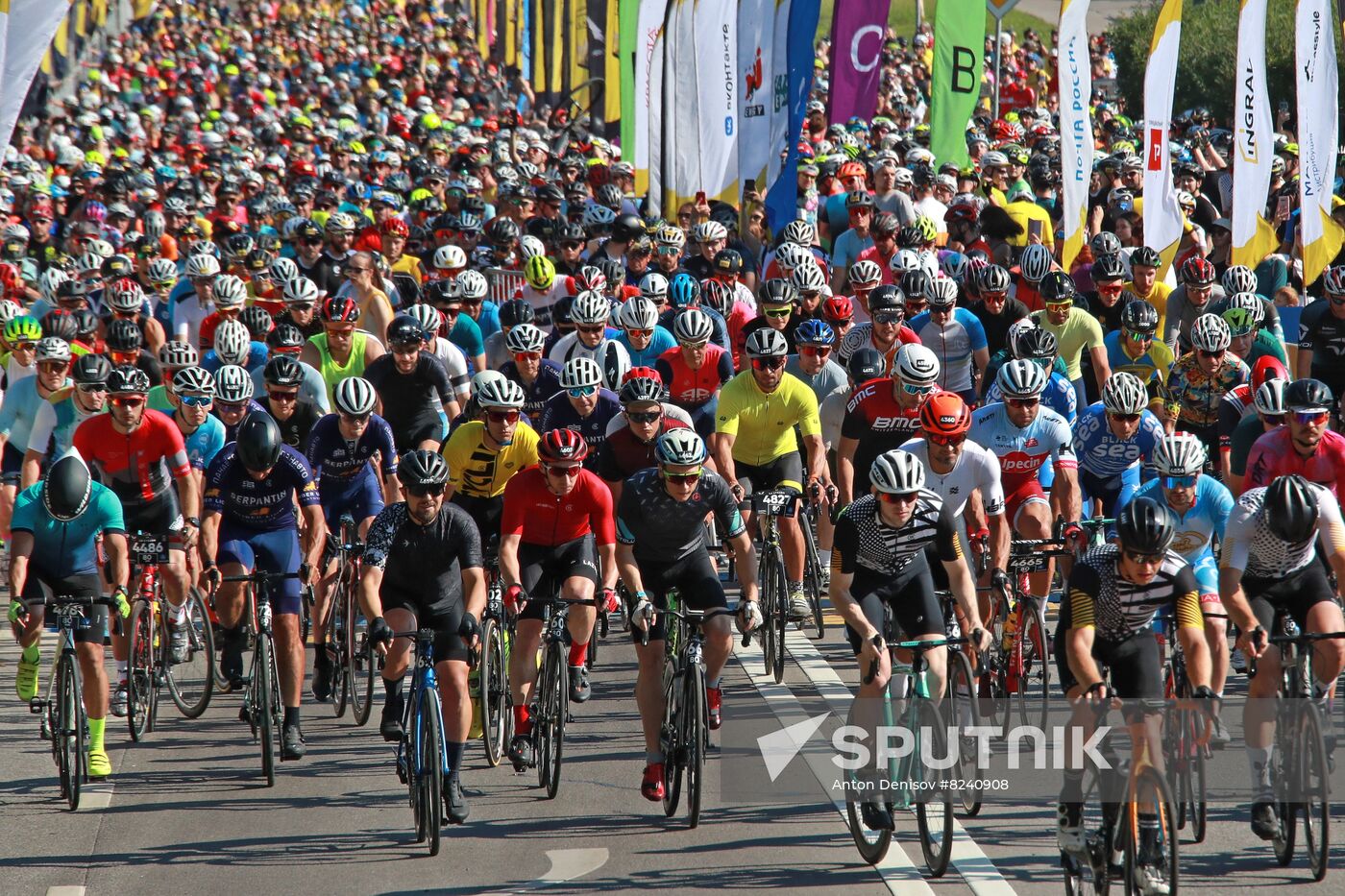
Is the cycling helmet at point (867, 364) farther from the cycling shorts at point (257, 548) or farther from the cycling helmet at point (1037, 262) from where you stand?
the cycling shorts at point (257, 548)

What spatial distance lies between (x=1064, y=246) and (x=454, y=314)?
6026 millimetres

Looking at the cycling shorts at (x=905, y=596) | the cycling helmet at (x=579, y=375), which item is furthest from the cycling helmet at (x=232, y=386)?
the cycling shorts at (x=905, y=596)

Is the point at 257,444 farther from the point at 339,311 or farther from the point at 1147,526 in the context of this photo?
the point at 1147,526

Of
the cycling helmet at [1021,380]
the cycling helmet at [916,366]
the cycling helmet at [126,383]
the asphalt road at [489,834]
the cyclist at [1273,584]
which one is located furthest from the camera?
the cycling helmet at [916,366]

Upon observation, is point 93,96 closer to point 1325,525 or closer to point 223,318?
point 223,318

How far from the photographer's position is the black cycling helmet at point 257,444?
11.1 metres

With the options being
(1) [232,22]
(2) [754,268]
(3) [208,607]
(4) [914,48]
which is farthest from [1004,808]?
(1) [232,22]

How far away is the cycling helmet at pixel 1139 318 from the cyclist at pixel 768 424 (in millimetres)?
2490

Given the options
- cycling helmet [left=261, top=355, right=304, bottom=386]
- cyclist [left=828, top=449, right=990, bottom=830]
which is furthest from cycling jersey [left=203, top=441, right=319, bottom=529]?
cyclist [left=828, top=449, right=990, bottom=830]

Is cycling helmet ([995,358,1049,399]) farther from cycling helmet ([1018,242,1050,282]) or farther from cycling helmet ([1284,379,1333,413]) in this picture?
cycling helmet ([1018,242,1050,282])

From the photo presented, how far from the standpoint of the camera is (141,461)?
12094mm

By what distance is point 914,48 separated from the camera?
40.3 meters

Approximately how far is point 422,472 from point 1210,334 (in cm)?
579

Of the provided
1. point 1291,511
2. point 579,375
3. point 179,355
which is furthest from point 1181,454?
point 179,355
